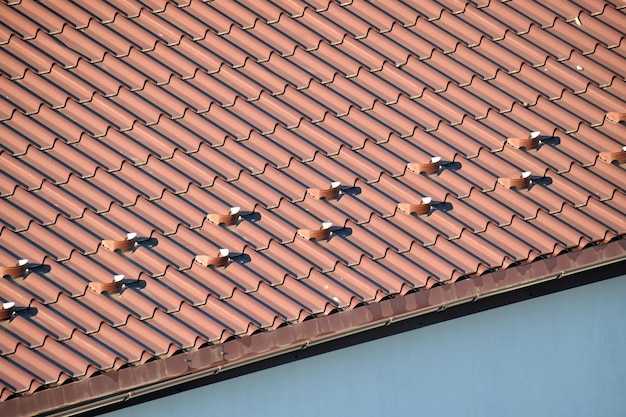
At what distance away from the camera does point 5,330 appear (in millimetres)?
6871

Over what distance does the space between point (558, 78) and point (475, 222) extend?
1.78 m

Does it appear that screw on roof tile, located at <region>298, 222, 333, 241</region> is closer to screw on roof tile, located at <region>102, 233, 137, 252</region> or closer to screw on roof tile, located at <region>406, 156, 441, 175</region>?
screw on roof tile, located at <region>406, 156, 441, 175</region>

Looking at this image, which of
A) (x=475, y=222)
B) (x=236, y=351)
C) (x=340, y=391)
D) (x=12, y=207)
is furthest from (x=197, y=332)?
(x=475, y=222)

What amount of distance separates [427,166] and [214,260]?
1.88m

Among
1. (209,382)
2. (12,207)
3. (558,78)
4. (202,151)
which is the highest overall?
(558,78)

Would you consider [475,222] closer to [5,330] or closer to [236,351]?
[236,351]

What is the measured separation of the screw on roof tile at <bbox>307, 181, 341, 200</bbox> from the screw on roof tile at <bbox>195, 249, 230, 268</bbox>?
882 mm

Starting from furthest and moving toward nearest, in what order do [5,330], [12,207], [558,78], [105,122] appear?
[558,78], [105,122], [12,207], [5,330]

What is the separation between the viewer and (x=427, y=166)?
8000 mm

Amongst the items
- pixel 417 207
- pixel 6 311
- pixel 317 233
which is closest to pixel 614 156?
pixel 417 207

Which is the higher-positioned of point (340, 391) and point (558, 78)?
point (558, 78)

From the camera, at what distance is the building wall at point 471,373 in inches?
290

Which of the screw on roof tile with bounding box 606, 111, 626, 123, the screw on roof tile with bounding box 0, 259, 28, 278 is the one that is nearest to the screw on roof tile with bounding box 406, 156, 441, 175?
the screw on roof tile with bounding box 606, 111, 626, 123

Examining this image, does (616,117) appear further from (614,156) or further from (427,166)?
(427,166)
